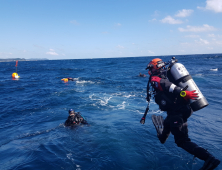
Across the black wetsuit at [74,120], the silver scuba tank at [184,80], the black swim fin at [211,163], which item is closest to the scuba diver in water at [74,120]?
the black wetsuit at [74,120]

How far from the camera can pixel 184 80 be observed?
13.4ft

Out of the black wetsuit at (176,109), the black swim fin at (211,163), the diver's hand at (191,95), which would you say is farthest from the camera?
the black wetsuit at (176,109)

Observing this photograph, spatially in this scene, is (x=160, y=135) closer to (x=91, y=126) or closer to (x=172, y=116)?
(x=172, y=116)

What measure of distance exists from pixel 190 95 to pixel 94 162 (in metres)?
3.84

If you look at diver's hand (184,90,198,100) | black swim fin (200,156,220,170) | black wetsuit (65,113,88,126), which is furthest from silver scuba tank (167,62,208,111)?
black wetsuit (65,113,88,126)

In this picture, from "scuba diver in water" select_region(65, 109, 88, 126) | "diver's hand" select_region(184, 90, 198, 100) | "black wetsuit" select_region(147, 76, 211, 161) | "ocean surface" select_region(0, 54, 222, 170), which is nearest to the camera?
"diver's hand" select_region(184, 90, 198, 100)

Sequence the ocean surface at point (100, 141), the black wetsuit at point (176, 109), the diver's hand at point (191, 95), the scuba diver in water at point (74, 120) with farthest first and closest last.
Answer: the scuba diver in water at point (74, 120), the ocean surface at point (100, 141), the black wetsuit at point (176, 109), the diver's hand at point (191, 95)

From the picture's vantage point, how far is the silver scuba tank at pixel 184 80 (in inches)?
153

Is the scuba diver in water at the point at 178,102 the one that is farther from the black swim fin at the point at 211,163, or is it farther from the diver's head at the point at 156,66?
the black swim fin at the point at 211,163

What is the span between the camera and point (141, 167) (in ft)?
16.4

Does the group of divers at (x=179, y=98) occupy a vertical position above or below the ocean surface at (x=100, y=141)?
above

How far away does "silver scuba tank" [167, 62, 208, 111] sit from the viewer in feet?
12.8

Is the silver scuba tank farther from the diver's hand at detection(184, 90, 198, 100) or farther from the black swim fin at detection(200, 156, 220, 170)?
the black swim fin at detection(200, 156, 220, 170)

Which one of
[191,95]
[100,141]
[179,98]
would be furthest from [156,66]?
[100,141]
